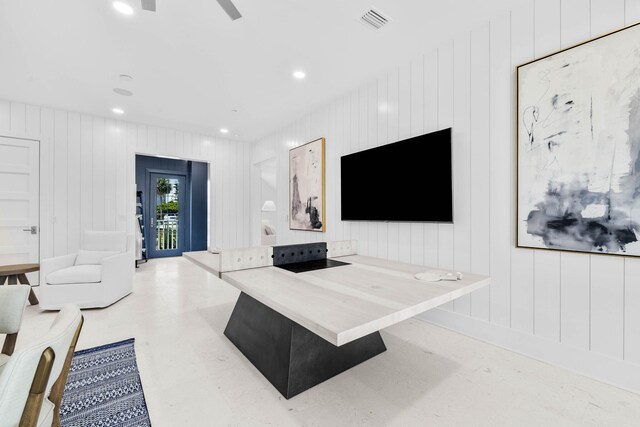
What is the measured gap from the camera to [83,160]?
4684 millimetres

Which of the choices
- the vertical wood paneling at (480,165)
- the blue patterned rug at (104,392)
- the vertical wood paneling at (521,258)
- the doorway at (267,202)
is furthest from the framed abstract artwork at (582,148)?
the doorway at (267,202)

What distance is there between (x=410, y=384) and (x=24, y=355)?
6.22ft

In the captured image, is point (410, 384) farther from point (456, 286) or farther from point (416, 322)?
point (416, 322)

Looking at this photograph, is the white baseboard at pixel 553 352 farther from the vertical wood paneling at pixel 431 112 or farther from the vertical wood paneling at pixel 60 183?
the vertical wood paneling at pixel 60 183

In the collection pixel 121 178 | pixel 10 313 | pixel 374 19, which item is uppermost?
pixel 374 19

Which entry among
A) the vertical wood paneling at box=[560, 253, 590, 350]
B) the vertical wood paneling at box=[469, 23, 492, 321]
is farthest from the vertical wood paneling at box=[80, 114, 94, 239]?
the vertical wood paneling at box=[560, 253, 590, 350]

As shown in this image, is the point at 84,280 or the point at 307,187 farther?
the point at 307,187

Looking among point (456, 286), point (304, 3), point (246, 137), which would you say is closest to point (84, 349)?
point (456, 286)

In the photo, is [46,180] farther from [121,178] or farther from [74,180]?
[121,178]

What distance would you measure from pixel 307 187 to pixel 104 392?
3382mm

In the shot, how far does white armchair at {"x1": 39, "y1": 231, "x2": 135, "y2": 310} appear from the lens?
3109 millimetres

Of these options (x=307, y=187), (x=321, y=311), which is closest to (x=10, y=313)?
(x=321, y=311)

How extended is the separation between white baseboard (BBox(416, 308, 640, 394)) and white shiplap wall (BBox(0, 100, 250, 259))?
560 centimetres

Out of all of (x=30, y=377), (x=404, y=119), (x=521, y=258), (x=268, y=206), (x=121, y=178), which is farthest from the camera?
(x=268, y=206)
